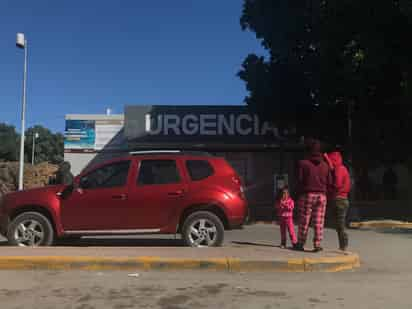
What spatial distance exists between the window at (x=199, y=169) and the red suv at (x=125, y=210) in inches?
3.4

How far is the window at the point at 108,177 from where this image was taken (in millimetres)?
8602

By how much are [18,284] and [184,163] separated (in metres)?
3.66

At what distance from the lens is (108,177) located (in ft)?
28.4

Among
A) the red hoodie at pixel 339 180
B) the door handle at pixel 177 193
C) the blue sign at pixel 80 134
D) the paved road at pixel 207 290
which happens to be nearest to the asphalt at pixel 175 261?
the paved road at pixel 207 290

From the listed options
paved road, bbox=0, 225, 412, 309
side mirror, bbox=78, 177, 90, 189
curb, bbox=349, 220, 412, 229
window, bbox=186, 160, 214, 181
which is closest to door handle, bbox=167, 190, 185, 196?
window, bbox=186, 160, 214, 181

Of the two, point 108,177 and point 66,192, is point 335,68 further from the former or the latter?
point 66,192

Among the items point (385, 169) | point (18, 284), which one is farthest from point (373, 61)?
point (18, 284)

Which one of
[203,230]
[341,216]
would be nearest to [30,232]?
[203,230]

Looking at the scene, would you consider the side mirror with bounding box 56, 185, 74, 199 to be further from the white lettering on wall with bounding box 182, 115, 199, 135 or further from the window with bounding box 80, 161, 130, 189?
the white lettering on wall with bounding box 182, 115, 199, 135

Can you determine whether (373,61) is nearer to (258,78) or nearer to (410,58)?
(410,58)

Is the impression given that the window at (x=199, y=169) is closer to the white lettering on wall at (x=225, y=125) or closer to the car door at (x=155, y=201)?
the car door at (x=155, y=201)

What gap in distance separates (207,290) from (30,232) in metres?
4.13

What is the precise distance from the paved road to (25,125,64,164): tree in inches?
2708

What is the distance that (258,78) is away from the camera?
60.0 ft
